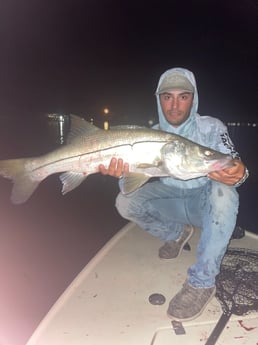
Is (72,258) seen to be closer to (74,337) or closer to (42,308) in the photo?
(42,308)

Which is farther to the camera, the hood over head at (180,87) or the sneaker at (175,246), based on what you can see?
the sneaker at (175,246)

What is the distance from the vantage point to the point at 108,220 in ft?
36.3

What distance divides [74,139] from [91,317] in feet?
5.19

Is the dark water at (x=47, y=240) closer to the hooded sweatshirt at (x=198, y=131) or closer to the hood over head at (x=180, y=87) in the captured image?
the hooded sweatshirt at (x=198, y=131)

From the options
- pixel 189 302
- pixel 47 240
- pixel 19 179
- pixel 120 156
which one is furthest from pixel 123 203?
pixel 47 240

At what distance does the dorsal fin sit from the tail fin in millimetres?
498

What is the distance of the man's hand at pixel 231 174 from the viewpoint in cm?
298

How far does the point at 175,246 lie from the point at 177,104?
1.50 m

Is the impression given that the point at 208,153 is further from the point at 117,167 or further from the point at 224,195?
the point at 117,167

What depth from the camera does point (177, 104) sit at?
12.5ft

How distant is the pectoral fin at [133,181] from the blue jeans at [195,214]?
1.29ft

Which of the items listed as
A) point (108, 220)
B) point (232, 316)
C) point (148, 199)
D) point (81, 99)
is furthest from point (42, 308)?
point (81, 99)

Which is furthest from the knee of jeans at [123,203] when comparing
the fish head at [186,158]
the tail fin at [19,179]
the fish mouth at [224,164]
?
the fish mouth at [224,164]

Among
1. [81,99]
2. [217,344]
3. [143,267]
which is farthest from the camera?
[81,99]
